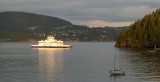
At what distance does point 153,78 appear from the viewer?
5662 cm

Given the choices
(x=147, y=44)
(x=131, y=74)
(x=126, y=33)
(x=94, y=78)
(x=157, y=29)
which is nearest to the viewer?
(x=94, y=78)

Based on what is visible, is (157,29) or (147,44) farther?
(147,44)

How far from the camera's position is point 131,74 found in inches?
2447

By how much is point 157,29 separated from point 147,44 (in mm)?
13592

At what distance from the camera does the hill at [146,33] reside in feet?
521

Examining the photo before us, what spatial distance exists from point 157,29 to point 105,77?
103 meters

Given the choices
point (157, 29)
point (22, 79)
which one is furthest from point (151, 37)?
point (22, 79)

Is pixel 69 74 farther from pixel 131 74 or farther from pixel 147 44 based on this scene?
pixel 147 44

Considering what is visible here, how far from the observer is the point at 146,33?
16725 centimetres

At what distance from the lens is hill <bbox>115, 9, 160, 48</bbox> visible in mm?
158750

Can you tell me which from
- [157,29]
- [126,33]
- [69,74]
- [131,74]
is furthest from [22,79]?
[126,33]

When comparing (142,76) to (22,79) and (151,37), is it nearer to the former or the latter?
(22,79)

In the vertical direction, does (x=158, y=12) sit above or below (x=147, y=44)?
above

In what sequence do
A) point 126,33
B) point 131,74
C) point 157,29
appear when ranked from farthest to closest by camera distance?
point 126,33 < point 157,29 < point 131,74
